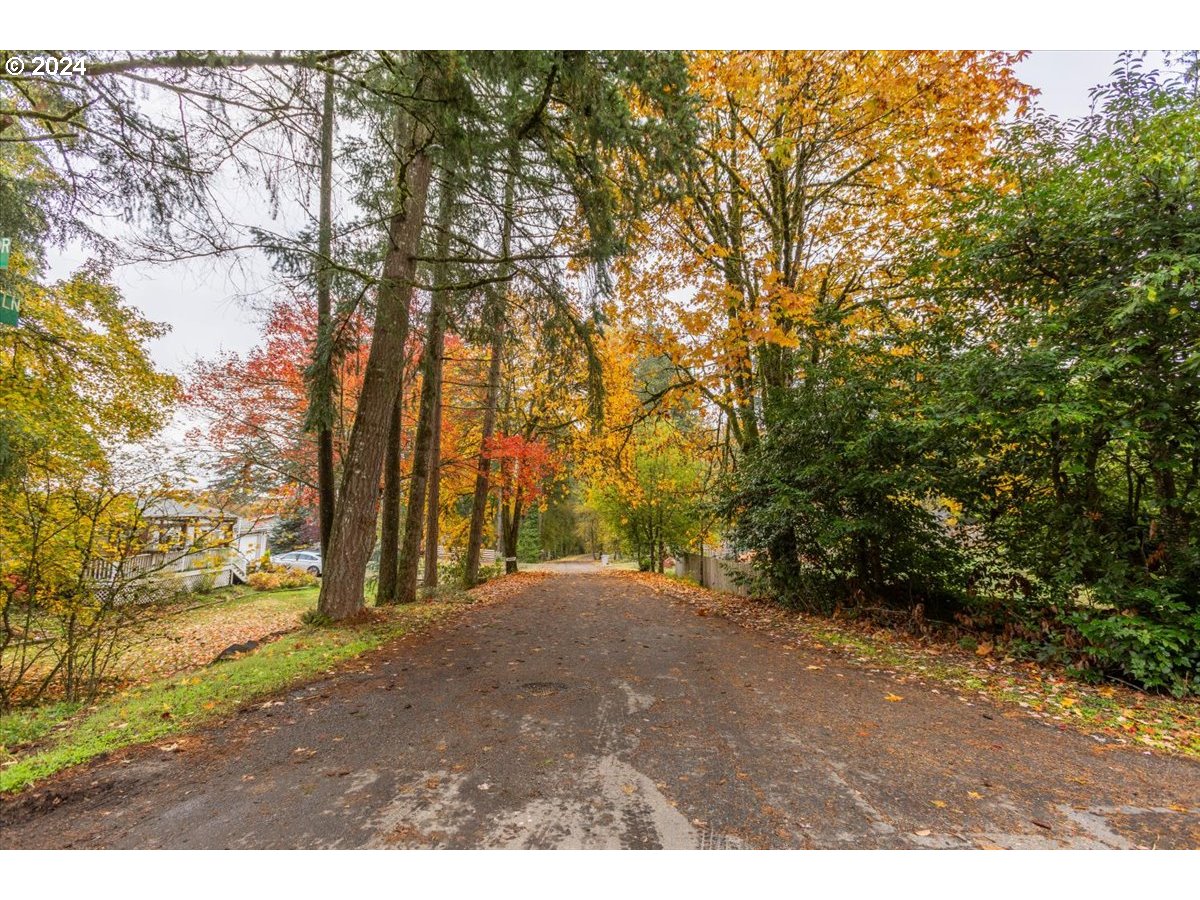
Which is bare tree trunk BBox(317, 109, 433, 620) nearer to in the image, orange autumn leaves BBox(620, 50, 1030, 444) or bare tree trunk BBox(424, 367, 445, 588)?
bare tree trunk BBox(424, 367, 445, 588)

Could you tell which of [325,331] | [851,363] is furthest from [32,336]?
[851,363]

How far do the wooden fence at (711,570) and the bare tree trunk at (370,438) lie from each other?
703 centimetres

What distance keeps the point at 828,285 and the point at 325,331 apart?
895cm

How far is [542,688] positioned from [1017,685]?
13.5 ft

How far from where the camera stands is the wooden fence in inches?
462

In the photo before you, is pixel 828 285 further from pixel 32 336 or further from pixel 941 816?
pixel 32 336

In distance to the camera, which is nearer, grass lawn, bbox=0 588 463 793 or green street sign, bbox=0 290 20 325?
green street sign, bbox=0 290 20 325

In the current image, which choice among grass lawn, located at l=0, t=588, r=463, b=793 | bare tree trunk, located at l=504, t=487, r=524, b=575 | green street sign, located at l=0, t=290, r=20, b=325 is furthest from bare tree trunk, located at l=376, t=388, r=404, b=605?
bare tree trunk, located at l=504, t=487, r=524, b=575

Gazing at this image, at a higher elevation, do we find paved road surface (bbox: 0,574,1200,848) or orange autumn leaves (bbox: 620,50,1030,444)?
orange autumn leaves (bbox: 620,50,1030,444)

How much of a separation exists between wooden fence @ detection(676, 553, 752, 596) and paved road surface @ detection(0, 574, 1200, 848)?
6.79 m

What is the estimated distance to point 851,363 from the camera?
700 cm

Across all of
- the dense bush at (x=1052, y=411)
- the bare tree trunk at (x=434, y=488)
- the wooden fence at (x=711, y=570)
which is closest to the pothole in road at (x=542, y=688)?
the dense bush at (x=1052, y=411)

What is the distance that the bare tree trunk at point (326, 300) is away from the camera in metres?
5.45

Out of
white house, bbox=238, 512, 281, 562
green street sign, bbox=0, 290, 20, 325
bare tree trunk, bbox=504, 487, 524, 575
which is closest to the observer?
green street sign, bbox=0, 290, 20, 325
